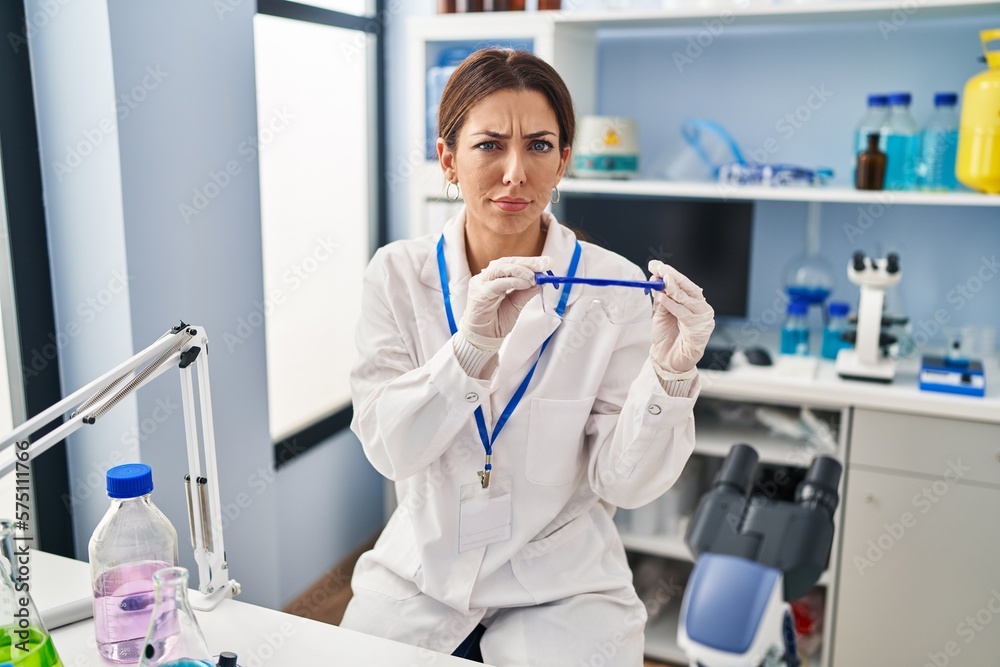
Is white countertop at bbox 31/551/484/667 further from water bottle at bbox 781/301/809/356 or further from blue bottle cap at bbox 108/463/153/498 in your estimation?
water bottle at bbox 781/301/809/356

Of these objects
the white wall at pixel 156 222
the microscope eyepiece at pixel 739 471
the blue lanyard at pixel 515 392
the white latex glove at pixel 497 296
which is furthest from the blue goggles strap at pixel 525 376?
the white wall at pixel 156 222

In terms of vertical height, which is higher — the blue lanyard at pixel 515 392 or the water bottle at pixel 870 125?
the water bottle at pixel 870 125

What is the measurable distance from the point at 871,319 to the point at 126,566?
1.92 metres

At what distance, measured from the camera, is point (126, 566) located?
43.5 inches

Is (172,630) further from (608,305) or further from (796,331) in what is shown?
(796,331)

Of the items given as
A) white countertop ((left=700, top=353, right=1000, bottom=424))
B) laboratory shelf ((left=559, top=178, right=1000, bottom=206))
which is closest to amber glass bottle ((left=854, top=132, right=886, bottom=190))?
laboratory shelf ((left=559, top=178, right=1000, bottom=206))

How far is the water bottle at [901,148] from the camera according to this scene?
7.76 feet

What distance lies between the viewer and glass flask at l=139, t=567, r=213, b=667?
0.91 m

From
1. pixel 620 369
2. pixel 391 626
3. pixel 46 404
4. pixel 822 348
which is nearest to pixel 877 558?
pixel 822 348

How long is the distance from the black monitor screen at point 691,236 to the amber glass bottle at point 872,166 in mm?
360

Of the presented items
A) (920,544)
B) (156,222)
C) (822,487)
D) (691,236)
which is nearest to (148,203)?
(156,222)

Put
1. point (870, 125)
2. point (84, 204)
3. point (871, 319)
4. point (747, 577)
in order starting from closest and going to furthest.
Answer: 1. point (747, 577)
2. point (84, 204)
3. point (871, 319)
4. point (870, 125)

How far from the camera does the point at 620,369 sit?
4.99 feet

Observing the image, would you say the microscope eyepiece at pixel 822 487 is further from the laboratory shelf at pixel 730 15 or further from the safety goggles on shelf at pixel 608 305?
the laboratory shelf at pixel 730 15
